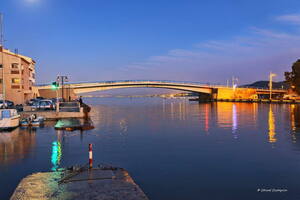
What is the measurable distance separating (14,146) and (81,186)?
45.3 ft

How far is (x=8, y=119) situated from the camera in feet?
103

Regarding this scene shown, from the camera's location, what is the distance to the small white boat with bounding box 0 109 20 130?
102 feet

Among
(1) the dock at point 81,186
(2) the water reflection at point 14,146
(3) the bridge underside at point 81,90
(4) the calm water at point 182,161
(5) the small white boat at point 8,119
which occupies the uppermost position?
(3) the bridge underside at point 81,90

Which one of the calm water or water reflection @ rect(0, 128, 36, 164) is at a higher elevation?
water reflection @ rect(0, 128, 36, 164)

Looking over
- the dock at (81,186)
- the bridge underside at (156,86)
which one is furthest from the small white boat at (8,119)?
the bridge underside at (156,86)

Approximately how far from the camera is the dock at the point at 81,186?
380 inches

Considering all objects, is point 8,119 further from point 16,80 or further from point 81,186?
point 16,80

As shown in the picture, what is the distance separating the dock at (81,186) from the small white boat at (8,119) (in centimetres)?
2134

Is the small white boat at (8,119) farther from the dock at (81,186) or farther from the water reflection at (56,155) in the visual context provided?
the dock at (81,186)

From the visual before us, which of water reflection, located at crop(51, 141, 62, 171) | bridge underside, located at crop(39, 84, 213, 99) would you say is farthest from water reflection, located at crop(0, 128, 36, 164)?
→ bridge underside, located at crop(39, 84, 213, 99)

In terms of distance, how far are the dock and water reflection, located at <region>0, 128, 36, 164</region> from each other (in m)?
6.29

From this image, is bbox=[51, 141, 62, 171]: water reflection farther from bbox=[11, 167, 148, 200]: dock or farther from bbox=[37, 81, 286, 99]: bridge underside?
bbox=[37, 81, 286, 99]: bridge underside

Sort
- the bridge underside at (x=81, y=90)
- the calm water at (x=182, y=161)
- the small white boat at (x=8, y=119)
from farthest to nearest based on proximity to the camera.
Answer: the bridge underside at (x=81, y=90)
the small white boat at (x=8, y=119)
the calm water at (x=182, y=161)

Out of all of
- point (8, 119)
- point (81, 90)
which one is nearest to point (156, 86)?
point (81, 90)
